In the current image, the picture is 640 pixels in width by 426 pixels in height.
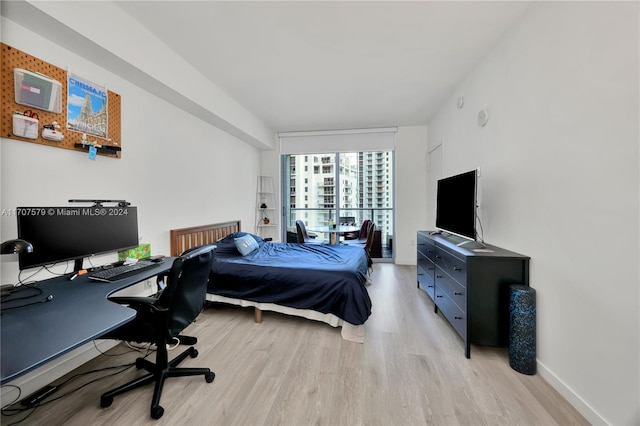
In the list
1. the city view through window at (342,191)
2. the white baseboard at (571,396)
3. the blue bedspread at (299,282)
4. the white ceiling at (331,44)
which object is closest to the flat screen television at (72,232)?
the blue bedspread at (299,282)

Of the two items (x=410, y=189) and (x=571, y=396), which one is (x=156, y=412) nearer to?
(x=571, y=396)

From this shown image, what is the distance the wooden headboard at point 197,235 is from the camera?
2.91 metres

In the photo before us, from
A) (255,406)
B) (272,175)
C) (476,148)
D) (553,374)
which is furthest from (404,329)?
(272,175)

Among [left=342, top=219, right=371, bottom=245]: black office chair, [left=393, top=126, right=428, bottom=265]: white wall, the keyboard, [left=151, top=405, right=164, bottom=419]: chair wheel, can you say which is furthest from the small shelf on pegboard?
[left=393, top=126, right=428, bottom=265]: white wall

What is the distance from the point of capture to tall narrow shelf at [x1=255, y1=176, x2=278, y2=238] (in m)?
5.30

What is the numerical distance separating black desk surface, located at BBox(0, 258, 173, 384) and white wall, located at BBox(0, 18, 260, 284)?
635 mm

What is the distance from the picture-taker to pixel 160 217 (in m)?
2.75

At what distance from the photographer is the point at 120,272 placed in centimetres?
180

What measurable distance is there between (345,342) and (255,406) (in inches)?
38.3

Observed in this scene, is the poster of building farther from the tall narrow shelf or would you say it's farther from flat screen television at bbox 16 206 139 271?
the tall narrow shelf

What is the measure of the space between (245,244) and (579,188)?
315cm

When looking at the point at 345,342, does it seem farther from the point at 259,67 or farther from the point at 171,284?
the point at 259,67

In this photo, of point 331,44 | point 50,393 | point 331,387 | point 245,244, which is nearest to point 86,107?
point 245,244

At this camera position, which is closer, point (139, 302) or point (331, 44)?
point (139, 302)
